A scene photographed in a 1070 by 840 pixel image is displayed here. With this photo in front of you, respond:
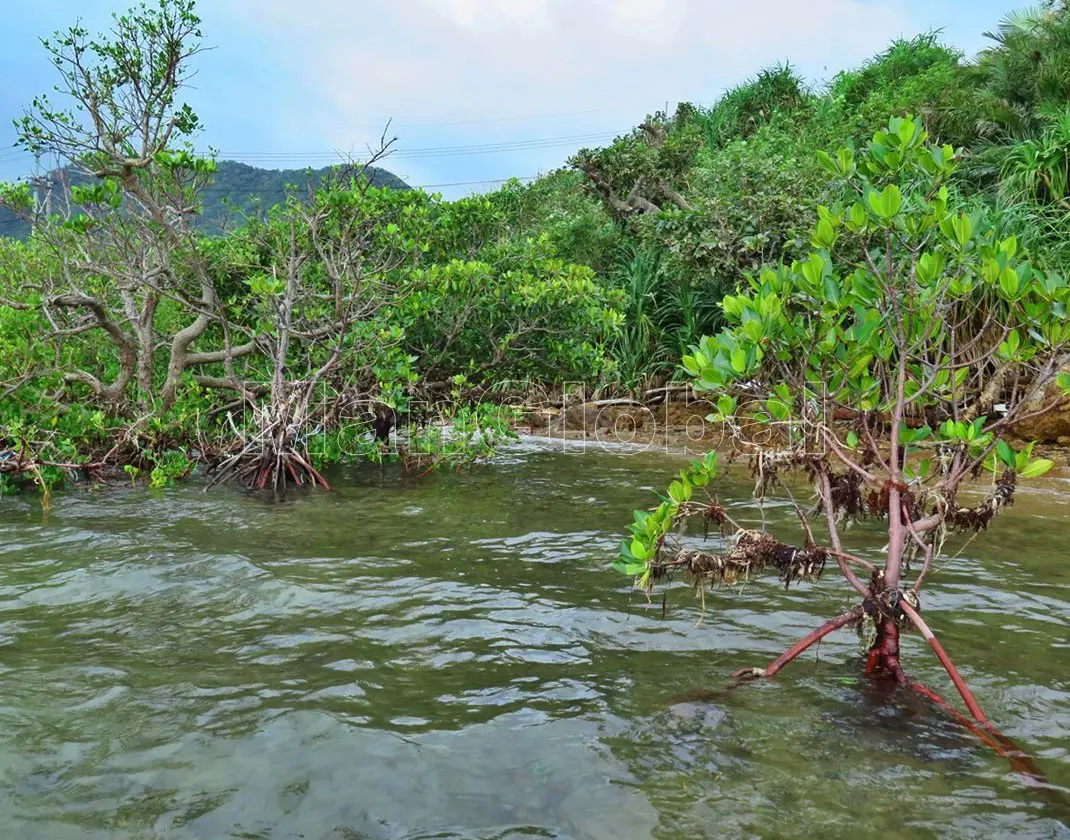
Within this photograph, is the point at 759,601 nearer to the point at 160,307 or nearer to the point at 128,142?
the point at 128,142

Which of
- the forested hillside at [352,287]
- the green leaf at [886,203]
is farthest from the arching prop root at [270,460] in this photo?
the green leaf at [886,203]

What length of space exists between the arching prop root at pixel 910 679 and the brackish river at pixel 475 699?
8 cm

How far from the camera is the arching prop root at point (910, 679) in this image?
3.66 metres

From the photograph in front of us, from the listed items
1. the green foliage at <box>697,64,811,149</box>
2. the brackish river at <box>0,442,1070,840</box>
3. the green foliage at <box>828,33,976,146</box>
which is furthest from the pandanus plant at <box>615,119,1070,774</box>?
the green foliage at <box>697,64,811,149</box>

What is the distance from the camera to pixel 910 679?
14.2ft

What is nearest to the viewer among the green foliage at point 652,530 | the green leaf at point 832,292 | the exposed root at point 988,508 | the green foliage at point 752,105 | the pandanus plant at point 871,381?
the green foliage at point 652,530

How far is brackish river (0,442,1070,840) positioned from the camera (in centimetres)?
330

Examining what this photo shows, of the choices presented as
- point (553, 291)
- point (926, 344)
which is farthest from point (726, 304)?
point (553, 291)

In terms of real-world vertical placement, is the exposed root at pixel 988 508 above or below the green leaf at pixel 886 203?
below

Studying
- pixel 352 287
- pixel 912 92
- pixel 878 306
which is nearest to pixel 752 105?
pixel 912 92

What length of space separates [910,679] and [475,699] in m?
2.16

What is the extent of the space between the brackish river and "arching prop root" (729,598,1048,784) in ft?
0.27

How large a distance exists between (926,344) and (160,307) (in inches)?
417

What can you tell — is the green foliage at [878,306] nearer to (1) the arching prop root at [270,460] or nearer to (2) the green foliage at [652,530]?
(2) the green foliage at [652,530]
